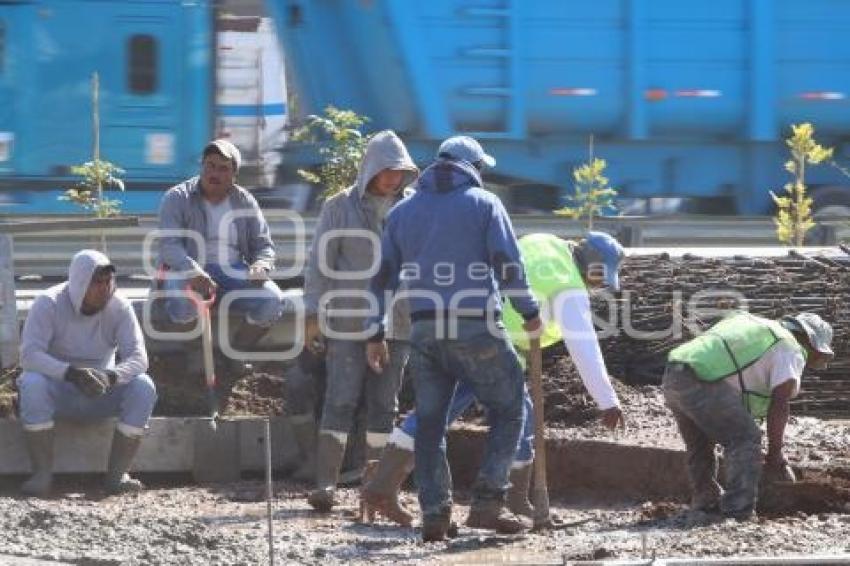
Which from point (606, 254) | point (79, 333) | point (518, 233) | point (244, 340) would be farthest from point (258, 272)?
point (518, 233)

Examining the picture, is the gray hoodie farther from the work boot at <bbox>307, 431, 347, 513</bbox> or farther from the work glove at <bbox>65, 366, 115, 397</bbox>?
the work glove at <bbox>65, 366, 115, 397</bbox>

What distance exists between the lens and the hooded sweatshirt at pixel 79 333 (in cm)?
941

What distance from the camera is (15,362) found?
35.3ft

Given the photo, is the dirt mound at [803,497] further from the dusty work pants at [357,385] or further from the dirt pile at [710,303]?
the dirt pile at [710,303]

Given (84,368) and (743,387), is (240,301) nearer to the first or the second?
(84,368)

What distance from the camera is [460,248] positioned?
783 cm

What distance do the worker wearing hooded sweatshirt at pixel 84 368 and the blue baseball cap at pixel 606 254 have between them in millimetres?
2495

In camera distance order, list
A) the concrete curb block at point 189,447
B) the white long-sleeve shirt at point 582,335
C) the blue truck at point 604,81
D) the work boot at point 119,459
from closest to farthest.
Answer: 1. the white long-sleeve shirt at point 582,335
2. the work boot at point 119,459
3. the concrete curb block at point 189,447
4. the blue truck at point 604,81

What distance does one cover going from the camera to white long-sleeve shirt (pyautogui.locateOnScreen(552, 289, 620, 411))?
27.0ft

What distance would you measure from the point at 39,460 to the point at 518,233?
8.18 meters

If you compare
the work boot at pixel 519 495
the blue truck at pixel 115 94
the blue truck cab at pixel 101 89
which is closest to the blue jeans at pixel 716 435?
the work boot at pixel 519 495

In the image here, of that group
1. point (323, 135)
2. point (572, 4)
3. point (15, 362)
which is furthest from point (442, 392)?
point (572, 4)

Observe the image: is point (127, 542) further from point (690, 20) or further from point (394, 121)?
point (690, 20)

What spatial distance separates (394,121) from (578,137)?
7.00ft
